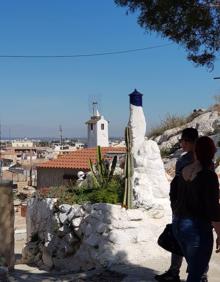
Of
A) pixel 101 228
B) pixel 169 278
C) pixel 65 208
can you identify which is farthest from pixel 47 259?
pixel 169 278

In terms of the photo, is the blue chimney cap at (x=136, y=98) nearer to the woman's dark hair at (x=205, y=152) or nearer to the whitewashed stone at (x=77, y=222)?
the whitewashed stone at (x=77, y=222)

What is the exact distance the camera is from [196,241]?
172 inches

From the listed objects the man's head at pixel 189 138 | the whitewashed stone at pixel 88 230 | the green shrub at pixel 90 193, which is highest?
the man's head at pixel 189 138

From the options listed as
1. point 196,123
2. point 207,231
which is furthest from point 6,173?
point 207,231

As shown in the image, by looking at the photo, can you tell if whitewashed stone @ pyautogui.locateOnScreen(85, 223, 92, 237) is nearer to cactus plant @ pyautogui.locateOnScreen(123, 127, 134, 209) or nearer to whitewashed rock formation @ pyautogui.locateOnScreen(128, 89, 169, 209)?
cactus plant @ pyautogui.locateOnScreen(123, 127, 134, 209)

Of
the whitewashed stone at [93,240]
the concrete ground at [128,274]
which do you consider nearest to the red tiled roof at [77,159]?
the whitewashed stone at [93,240]

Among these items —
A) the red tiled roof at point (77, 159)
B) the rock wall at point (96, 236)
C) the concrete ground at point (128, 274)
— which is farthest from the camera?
the red tiled roof at point (77, 159)

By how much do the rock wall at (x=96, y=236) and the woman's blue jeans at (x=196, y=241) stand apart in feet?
11.6

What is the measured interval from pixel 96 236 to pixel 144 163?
1672 mm

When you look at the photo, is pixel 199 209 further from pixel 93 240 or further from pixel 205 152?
pixel 93 240

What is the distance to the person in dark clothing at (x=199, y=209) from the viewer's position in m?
4.30

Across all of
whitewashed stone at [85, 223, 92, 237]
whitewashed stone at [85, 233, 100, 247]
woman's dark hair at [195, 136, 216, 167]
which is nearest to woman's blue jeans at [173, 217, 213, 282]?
woman's dark hair at [195, 136, 216, 167]

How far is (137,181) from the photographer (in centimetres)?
916

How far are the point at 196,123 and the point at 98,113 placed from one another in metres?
21.1
